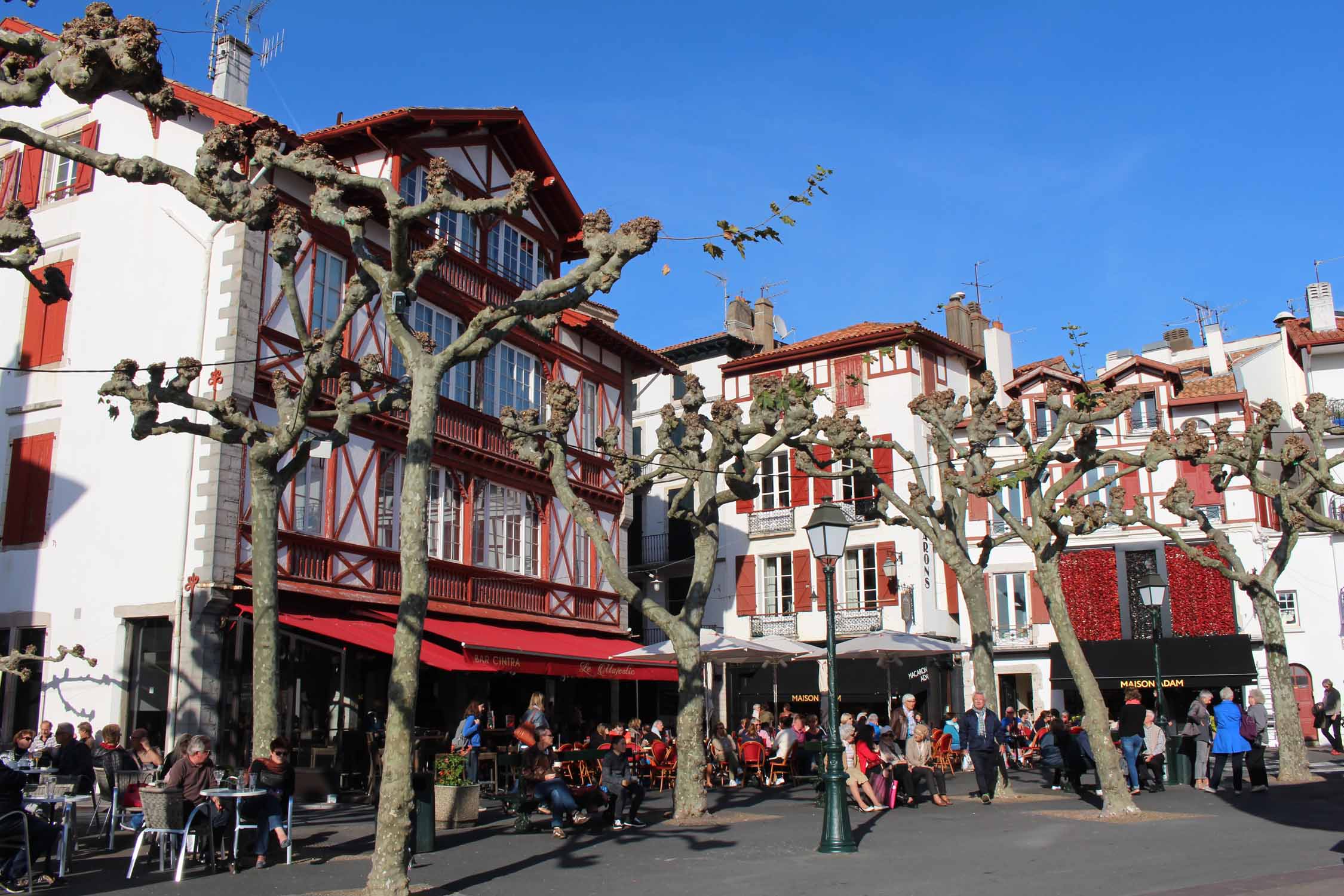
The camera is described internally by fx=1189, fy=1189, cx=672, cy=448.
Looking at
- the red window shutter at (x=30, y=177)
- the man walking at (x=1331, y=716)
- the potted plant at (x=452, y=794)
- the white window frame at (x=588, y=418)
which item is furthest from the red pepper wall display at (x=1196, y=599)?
the red window shutter at (x=30, y=177)

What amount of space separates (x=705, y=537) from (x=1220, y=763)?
829cm

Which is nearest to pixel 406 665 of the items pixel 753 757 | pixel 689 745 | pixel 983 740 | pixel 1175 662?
pixel 689 745

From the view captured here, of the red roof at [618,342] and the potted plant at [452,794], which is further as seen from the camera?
the red roof at [618,342]

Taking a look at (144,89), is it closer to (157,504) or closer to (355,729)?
(157,504)

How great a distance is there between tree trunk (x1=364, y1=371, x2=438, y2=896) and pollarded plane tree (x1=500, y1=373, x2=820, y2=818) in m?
5.20

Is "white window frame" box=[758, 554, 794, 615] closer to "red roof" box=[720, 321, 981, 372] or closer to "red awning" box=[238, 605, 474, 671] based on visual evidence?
"red roof" box=[720, 321, 981, 372]

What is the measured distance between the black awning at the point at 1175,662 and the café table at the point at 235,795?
26.0m

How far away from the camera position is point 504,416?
16.7 metres

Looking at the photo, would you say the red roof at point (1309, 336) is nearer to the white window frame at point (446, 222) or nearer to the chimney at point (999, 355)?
the chimney at point (999, 355)

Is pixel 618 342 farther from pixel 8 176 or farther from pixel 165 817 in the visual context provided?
pixel 165 817

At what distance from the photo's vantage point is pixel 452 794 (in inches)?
538

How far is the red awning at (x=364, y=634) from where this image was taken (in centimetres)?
1694

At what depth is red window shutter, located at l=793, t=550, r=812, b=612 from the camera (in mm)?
33250

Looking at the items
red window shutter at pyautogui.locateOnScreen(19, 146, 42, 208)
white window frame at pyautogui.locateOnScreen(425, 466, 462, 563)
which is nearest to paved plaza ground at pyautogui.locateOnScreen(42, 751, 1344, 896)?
white window frame at pyautogui.locateOnScreen(425, 466, 462, 563)
